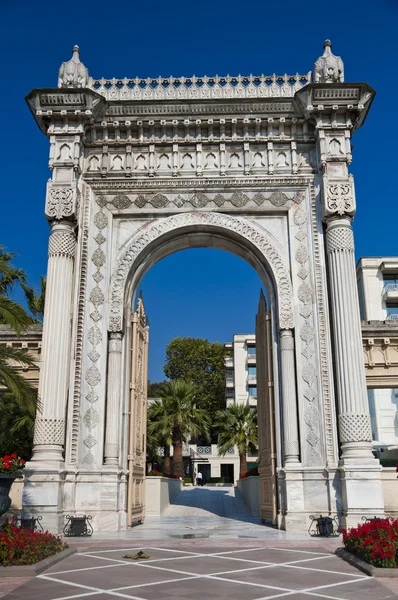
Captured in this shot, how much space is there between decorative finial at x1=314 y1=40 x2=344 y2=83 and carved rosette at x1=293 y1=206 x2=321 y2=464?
3220 millimetres

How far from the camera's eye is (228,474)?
46.7 m

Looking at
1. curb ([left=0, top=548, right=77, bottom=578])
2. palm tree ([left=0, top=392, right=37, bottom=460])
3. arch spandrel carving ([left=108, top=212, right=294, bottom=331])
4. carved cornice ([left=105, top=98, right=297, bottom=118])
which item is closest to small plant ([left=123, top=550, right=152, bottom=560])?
curb ([left=0, top=548, right=77, bottom=578])

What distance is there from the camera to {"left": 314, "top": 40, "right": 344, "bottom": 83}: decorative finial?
14248mm

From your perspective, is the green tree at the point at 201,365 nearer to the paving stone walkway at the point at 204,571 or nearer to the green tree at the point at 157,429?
the green tree at the point at 157,429

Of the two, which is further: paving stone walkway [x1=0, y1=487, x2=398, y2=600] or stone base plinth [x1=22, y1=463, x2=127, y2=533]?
stone base plinth [x1=22, y1=463, x2=127, y2=533]

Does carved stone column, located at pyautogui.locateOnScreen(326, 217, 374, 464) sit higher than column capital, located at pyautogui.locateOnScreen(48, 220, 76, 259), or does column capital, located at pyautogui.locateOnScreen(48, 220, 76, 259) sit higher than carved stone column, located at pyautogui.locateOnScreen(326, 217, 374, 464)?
column capital, located at pyautogui.locateOnScreen(48, 220, 76, 259)

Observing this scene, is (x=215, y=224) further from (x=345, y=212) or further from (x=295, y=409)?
(x=295, y=409)

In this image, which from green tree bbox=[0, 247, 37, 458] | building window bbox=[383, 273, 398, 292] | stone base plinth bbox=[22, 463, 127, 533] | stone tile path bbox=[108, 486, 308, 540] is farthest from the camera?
building window bbox=[383, 273, 398, 292]

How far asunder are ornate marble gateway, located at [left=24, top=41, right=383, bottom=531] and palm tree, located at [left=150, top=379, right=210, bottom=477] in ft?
47.0

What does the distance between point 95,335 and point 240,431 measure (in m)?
19.8

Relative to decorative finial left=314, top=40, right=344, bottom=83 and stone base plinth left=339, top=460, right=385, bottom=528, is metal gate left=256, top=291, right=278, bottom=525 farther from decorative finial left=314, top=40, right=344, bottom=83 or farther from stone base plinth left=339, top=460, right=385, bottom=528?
decorative finial left=314, top=40, right=344, bottom=83

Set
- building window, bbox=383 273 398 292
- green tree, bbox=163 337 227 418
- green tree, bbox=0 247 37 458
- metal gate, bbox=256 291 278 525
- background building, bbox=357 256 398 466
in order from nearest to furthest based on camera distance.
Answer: green tree, bbox=0 247 37 458 → metal gate, bbox=256 291 278 525 → background building, bbox=357 256 398 466 → building window, bbox=383 273 398 292 → green tree, bbox=163 337 227 418

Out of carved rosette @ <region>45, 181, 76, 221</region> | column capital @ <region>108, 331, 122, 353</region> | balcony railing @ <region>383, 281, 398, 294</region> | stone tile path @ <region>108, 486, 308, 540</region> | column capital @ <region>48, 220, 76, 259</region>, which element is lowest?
stone tile path @ <region>108, 486, 308, 540</region>

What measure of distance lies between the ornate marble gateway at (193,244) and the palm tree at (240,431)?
17144 mm
